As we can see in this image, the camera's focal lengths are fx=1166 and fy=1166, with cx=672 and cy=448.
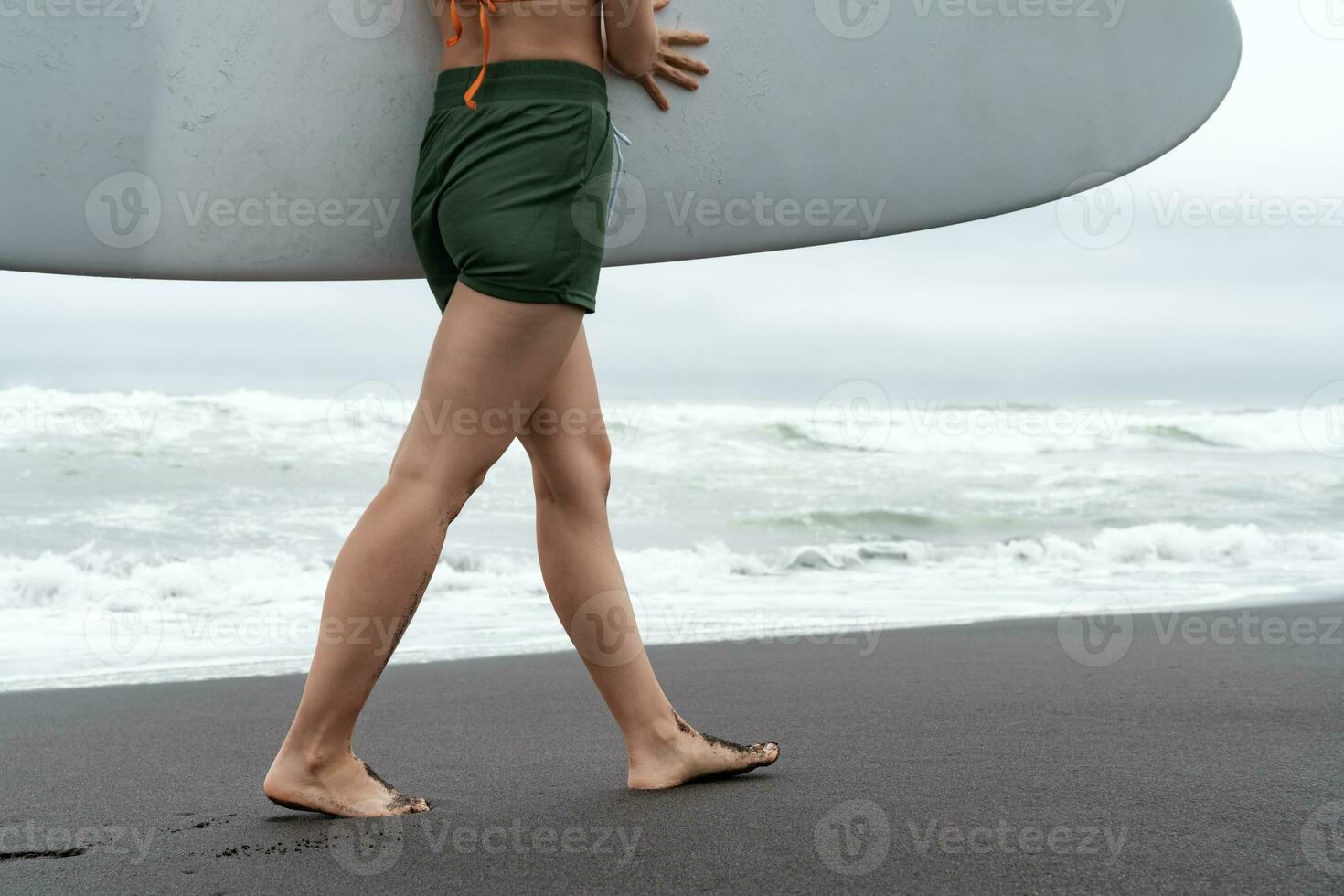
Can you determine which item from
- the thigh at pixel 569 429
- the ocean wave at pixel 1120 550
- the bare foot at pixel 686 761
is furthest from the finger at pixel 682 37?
the ocean wave at pixel 1120 550

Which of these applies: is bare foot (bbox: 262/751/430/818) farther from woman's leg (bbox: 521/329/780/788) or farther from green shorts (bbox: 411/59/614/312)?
green shorts (bbox: 411/59/614/312)

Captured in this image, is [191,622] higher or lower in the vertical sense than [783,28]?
lower

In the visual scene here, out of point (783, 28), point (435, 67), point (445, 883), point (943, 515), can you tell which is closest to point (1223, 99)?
point (783, 28)

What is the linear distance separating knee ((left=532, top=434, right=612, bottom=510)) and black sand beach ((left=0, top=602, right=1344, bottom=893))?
38 centimetres

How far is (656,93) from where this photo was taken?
1766 millimetres

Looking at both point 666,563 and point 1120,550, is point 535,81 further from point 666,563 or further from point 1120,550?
point 1120,550

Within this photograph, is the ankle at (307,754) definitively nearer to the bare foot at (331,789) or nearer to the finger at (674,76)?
the bare foot at (331,789)

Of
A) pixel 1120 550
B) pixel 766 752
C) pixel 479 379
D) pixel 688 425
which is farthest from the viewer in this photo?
pixel 688 425

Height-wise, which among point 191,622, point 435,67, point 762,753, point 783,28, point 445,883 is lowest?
point 191,622

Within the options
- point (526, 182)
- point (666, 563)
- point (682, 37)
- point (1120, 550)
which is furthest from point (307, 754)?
point (1120, 550)

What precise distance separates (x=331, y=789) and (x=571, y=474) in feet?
1.58

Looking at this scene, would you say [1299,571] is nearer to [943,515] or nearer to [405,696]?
[943,515]

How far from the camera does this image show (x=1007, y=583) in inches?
224

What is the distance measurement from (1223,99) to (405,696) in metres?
2.05
